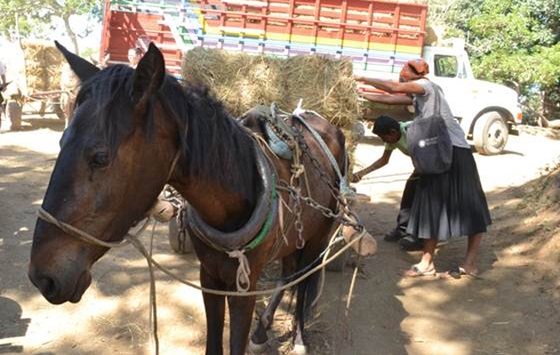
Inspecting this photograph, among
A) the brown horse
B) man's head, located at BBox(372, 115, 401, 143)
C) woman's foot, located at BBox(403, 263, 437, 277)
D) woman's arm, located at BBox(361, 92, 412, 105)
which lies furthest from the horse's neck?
woman's foot, located at BBox(403, 263, 437, 277)

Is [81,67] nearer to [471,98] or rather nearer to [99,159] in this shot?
[99,159]

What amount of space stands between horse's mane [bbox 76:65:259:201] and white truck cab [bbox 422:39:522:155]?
972 cm

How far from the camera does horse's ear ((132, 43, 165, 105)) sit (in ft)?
5.10

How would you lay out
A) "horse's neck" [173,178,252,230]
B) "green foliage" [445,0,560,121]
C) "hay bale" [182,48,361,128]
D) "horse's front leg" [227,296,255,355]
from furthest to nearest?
Result: "green foliage" [445,0,560,121]
"hay bale" [182,48,361,128]
"horse's front leg" [227,296,255,355]
"horse's neck" [173,178,252,230]

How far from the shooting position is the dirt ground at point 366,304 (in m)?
3.45

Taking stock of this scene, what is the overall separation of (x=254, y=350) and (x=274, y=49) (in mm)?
8233

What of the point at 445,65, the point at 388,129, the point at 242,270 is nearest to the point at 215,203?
the point at 242,270

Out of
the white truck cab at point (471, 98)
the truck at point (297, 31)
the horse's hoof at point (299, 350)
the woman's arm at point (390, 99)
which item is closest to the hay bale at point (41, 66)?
the truck at point (297, 31)

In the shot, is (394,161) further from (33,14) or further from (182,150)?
(33,14)

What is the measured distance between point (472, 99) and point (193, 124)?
1032 centimetres

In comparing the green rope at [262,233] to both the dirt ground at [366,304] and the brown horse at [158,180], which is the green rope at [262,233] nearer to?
the brown horse at [158,180]

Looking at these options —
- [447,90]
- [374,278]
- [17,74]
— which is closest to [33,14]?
[17,74]

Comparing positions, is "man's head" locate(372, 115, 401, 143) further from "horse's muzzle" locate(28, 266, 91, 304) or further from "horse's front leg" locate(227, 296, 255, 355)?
"horse's muzzle" locate(28, 266, 91, 304)

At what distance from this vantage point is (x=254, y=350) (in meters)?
3.35
